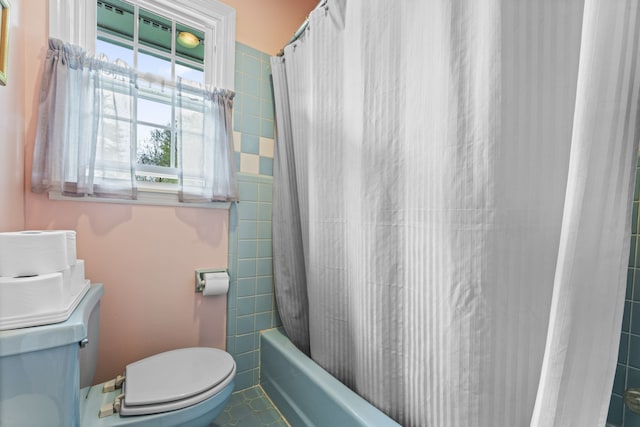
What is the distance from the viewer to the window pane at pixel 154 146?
4.49 feet

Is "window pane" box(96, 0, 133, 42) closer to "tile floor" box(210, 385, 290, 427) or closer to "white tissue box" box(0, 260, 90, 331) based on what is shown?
"white tissue box" box(0, 260, 90, 331)

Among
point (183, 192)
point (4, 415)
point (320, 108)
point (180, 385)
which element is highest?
point (320, 108)

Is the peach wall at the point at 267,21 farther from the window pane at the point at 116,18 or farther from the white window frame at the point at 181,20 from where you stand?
the window pane at the point at 116,18

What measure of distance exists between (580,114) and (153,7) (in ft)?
5.92

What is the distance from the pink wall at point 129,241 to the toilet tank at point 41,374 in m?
0.47

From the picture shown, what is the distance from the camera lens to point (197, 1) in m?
1.46

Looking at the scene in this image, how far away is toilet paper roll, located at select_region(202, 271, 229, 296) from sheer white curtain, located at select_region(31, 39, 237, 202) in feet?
1.33

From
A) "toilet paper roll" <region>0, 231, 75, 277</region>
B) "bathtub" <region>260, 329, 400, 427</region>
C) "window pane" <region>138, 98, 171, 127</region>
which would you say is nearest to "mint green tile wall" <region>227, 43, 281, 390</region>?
"bathtub" <region>260, 329, 400, 427</region>

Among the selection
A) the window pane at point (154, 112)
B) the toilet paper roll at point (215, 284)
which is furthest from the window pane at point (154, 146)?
the toilet paper roll at point (215, 284)

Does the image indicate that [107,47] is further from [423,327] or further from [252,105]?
[423,327]

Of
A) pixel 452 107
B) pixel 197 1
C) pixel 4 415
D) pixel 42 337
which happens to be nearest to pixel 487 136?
pixel 452 107

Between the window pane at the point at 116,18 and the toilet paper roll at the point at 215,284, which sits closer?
the window pane at the point at 116,18

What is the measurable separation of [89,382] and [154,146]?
3.46ft

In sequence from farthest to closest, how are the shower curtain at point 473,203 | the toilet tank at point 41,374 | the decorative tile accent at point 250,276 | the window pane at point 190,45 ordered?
1. the decorative tile accent at point 250,276
2. the window pane at point 190,45
3. the toilet tank at point 41,374
4. the shower curtain at point 473,203
